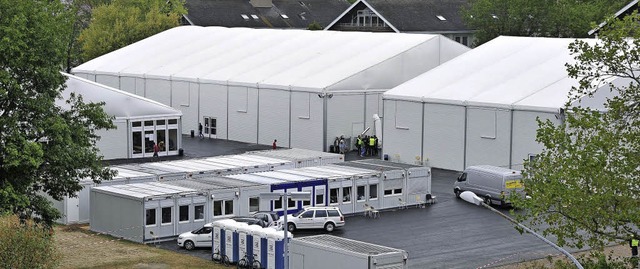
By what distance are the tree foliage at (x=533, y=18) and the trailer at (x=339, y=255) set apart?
64.7 metres

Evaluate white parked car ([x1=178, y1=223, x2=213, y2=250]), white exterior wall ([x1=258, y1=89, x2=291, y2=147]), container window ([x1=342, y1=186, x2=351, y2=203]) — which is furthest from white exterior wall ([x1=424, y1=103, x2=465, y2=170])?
white parked car ([x1=178, y1=223, x2=213, y2=250])

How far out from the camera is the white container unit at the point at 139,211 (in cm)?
4447

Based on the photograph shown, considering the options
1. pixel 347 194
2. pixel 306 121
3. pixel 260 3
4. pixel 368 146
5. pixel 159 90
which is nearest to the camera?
pixel 347 194

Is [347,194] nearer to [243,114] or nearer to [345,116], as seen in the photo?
[345,116]

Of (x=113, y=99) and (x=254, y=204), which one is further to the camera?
(x=113, y=99)

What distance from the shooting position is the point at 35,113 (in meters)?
38.2

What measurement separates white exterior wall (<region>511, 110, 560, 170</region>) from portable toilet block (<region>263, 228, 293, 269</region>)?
22.3 m

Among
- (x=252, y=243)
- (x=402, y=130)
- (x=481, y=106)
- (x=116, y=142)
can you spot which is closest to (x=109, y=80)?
(x=116, y=142)

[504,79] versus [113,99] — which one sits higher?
[504,79]

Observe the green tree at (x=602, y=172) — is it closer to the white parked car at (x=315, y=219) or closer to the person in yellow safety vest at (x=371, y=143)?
the white parked car at (x=315, y=219)

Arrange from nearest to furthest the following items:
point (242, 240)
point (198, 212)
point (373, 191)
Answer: point (242, 240) < point (198, 212) < point (373, 191)

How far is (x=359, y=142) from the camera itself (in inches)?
2689

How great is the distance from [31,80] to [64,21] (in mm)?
2199

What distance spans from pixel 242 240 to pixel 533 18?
2515 inches
